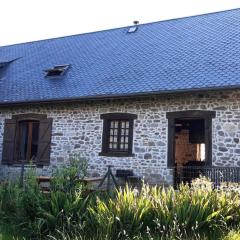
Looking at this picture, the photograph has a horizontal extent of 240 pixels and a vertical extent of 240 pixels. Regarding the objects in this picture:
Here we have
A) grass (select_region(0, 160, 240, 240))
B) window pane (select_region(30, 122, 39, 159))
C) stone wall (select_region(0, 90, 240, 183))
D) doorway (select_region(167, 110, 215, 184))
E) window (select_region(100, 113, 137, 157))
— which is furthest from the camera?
window pane (select_region(30, 122, 39, 159))

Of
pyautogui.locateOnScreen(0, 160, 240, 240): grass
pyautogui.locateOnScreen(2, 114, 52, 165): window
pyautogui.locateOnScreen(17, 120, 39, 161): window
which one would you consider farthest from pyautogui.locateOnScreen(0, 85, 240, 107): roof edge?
pyautogui.locateOnScreen(0, 160, 240, 240): grass

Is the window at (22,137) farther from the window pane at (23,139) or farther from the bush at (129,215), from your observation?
the bush at (129,215)

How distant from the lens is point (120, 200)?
248 inches

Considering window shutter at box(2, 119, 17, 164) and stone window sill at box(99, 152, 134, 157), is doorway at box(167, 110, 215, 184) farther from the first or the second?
window shutter at box(2, 119, 17, 164)

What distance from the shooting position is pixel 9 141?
13609 mm

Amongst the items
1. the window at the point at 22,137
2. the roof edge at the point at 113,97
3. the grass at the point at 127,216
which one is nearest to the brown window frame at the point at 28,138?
the window at the point at 22,137

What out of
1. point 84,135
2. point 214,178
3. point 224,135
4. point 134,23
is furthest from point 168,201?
point 134,23

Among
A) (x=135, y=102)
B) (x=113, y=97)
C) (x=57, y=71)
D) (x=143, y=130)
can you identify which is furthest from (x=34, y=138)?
(x=143, y=130)

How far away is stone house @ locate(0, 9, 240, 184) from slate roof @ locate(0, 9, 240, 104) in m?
0.04

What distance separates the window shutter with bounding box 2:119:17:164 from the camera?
13.5 metres

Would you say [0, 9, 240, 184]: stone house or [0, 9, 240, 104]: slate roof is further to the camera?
[0, 9, 240, 104]: slate roof

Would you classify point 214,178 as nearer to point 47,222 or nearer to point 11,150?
point 47,222

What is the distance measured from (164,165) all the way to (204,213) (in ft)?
15.3

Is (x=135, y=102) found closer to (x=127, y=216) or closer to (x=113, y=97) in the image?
(x=113, y=97)
